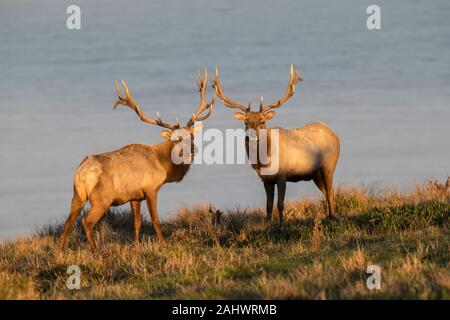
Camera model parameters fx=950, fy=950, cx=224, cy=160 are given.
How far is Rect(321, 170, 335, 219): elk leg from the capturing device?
49.8 ft

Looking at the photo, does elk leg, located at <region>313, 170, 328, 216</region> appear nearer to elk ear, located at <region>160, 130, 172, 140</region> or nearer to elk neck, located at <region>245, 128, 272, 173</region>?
elk neck, located at <region>245, 128, 272, 173</region>

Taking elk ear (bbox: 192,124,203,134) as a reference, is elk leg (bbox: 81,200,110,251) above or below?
below

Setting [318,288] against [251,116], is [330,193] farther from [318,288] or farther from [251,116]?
[318,288]

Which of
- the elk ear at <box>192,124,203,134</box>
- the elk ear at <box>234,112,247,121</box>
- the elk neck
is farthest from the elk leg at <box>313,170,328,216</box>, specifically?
the elk ear at <box>192,124,203,134</box>

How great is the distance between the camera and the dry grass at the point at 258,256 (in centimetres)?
888

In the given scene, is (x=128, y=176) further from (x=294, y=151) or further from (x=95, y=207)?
(x=294, y=151)

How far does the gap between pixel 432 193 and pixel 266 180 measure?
2755mm

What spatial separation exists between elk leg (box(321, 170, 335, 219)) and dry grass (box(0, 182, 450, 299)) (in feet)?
0.63

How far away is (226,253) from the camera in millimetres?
11859

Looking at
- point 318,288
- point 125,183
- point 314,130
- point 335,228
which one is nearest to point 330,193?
point 314,130

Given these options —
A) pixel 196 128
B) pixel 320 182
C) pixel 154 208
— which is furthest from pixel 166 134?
pixel 320 182

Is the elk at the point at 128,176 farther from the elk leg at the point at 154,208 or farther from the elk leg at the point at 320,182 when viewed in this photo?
the elk leg at the point at 320,182

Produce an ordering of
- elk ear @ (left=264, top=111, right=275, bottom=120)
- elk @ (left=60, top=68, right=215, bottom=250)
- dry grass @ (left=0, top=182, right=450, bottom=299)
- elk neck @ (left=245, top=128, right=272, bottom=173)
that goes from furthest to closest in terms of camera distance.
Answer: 1. elk ear @ (left=264, top=111, right=275, bottom=120)
2. elk neck @ (left=245, top=128, right=272, bottom=173)
3. elk @ (left=60, top=68, right=215, bottom=250)
4. dry grass @ (left=0, top=182, right=450, bottom=299)

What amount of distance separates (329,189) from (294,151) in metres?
1.02
